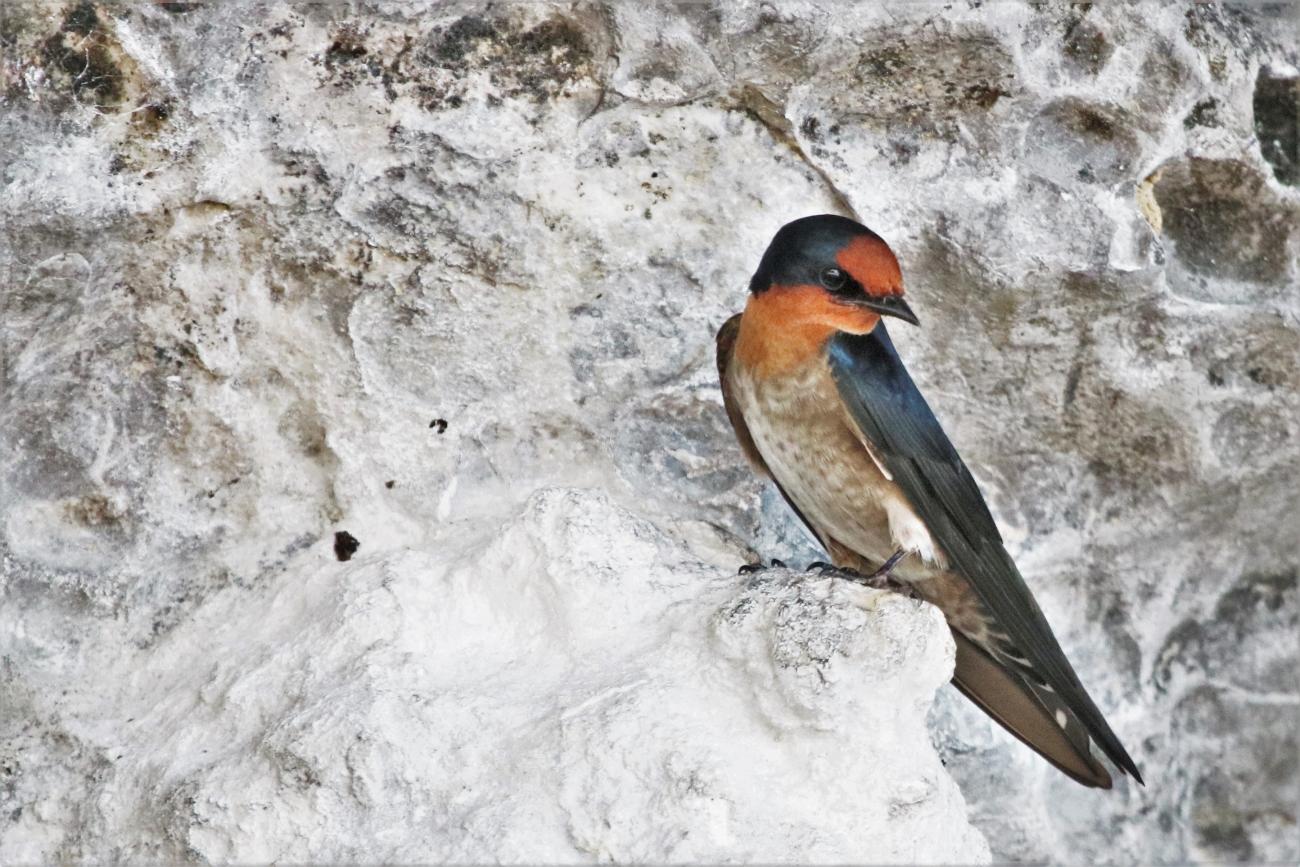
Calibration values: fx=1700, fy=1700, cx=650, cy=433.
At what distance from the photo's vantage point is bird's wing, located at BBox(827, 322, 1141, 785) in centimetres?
295

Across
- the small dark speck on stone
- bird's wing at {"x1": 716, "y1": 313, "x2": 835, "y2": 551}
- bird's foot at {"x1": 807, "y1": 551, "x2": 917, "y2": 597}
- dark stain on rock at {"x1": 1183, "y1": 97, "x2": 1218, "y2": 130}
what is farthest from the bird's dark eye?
the small dark speck on stone

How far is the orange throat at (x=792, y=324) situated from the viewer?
2922 mm

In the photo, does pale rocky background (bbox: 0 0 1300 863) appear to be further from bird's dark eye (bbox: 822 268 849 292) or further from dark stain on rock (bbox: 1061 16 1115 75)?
bird's dark eye (bbox: 822 268 849 292)

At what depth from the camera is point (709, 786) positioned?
7.96ft

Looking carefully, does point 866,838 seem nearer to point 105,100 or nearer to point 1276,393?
point 1276,393

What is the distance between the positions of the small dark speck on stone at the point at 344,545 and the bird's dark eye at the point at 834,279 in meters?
0.97

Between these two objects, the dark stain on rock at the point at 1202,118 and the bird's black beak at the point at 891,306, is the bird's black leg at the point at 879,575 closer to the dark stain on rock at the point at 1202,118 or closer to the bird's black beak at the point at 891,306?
the bird's black beak at the point at 891,306

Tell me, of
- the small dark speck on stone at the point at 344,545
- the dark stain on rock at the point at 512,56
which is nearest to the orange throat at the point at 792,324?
the dark stain on rock at the point at 512,56

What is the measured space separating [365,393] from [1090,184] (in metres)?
1.37

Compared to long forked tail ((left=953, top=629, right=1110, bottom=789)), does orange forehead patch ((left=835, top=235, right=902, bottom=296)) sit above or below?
above

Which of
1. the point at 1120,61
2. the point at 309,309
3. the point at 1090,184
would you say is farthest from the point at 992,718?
the point at 309,309

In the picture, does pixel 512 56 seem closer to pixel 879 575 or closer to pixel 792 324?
pixel 792 324

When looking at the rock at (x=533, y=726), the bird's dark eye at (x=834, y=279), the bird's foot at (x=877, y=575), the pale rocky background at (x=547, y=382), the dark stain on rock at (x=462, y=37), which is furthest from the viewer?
the dark stain on rock at (x=462, y=37)

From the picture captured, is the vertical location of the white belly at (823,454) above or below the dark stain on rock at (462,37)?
below
